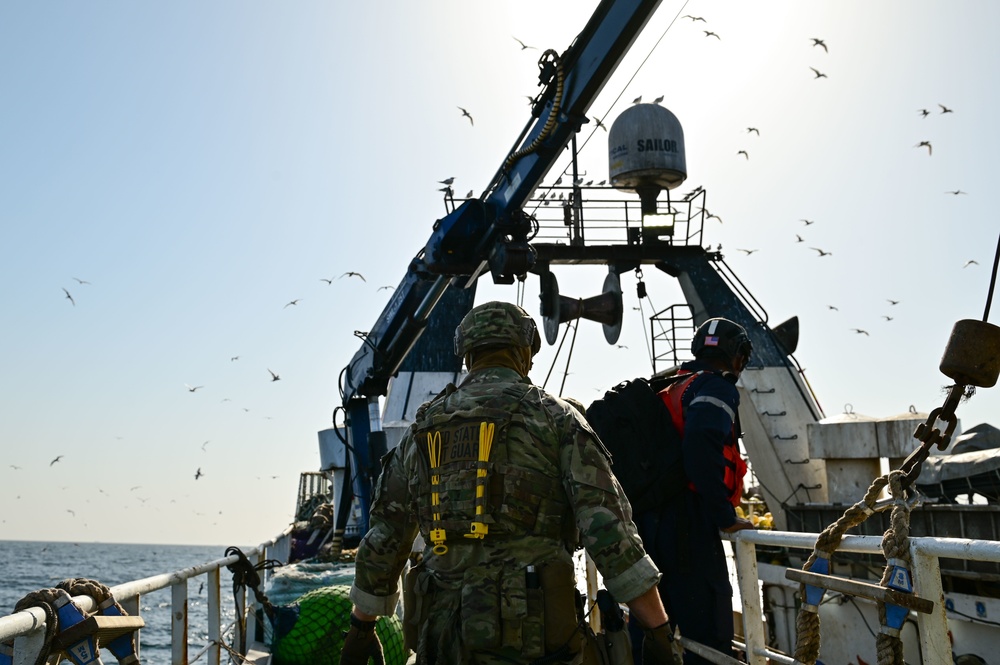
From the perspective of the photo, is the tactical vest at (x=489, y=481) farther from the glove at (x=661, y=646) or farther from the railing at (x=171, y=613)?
the railing at (x=171, y=613)

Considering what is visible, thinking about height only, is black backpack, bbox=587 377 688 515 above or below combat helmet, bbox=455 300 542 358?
below

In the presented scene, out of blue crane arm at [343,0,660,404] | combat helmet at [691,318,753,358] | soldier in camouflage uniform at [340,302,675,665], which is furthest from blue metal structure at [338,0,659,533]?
soldier in camouflage uniform at [340,302,675,665]

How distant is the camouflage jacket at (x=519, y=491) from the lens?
3.07 metres

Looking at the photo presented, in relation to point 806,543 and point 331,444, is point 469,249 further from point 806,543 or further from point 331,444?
point 806,543

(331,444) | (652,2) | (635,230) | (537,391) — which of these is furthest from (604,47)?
(635,230)

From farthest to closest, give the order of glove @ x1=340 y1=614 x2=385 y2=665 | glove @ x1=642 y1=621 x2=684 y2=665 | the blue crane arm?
the blue crane arm < glove @ x1=340 y1=614 x2=385 y2=665 < glove @ x1=642 y1=621 x2=684 y2=665

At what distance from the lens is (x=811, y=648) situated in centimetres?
342

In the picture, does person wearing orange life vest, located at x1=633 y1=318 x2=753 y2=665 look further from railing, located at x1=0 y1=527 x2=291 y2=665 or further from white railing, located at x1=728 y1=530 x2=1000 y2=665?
railing, located at x1=0 y1=527 x2=291 y2=665

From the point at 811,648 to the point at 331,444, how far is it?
998 centimetres

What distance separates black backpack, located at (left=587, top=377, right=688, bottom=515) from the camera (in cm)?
443

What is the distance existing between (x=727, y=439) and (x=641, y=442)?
18.3 inches

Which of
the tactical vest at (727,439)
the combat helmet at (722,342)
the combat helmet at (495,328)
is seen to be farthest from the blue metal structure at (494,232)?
the combat helmet at (495,328)

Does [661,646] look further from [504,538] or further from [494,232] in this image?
[494,232]

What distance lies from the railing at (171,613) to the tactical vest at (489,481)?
1.27 meters
